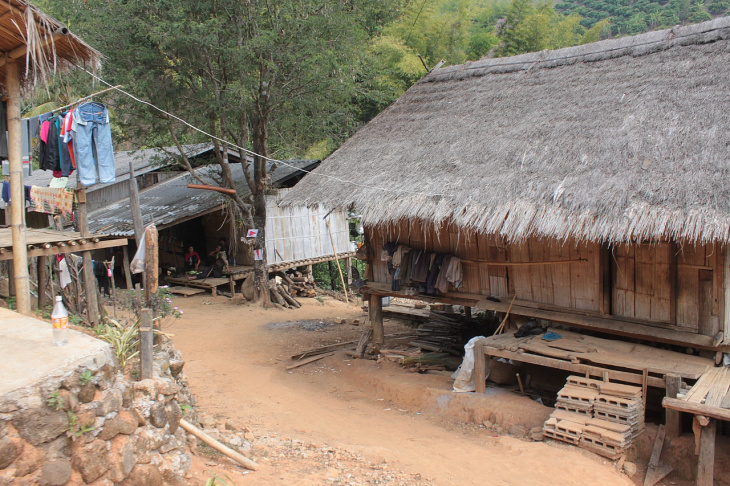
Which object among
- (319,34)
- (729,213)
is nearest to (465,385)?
(729,213)

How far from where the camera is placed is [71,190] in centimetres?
918

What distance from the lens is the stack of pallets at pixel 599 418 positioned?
6395 millimetres

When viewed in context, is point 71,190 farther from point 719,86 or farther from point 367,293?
point 719,86

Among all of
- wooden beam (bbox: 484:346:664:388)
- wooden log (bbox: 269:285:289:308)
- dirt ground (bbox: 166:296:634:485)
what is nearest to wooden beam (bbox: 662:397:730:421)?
wooden beam (bbox: 484:346:664:388)

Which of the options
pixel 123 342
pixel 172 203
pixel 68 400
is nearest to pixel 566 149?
pixel 123 342

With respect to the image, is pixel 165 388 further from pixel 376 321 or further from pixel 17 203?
pixel 376 321

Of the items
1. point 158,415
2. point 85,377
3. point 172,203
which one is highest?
point 172,203

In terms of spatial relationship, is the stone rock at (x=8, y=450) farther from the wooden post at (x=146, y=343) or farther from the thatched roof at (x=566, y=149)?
the thatched roof at (x=566, y=149)

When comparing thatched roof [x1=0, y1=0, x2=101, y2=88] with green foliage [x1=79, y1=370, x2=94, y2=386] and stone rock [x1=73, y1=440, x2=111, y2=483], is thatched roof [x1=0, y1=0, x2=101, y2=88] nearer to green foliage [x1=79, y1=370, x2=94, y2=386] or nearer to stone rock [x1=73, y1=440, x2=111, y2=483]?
green foliage [x1=79, y1=370, x2=94, y2=386]

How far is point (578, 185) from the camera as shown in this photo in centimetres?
738

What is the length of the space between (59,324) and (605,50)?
9661 millimetres

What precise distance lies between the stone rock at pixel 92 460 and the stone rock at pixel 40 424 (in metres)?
0.22

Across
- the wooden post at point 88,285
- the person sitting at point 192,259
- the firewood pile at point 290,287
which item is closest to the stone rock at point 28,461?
the wooden post at point 88,285

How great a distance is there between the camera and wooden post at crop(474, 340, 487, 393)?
824 cm
